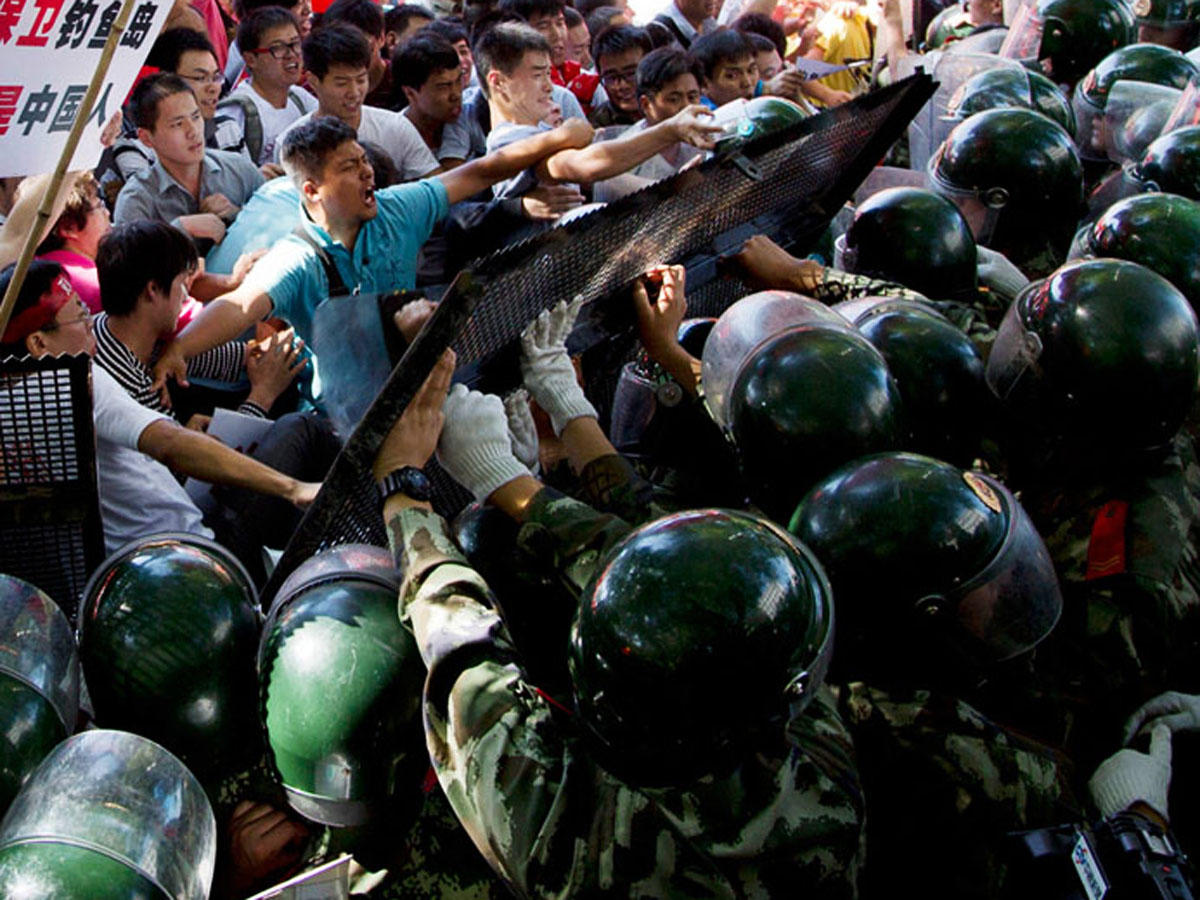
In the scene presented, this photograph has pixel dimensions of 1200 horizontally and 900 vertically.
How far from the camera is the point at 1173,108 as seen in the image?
194 inches

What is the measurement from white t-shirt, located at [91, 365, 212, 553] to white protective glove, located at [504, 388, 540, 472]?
38.6 inches

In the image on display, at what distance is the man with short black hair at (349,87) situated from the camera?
525cm

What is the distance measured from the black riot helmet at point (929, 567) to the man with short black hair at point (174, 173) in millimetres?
3256

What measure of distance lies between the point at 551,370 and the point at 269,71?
11.6 ft

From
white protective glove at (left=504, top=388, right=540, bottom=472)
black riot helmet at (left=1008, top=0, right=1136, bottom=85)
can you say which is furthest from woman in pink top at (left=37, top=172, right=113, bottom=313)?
black riot helmet at (left=1008, top=0, right=1136, bottom=85)

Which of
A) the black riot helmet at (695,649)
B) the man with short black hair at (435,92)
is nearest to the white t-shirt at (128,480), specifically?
the black riot helmet at (695,649)

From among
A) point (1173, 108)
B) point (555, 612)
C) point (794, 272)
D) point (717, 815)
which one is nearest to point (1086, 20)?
point (1173, 108)

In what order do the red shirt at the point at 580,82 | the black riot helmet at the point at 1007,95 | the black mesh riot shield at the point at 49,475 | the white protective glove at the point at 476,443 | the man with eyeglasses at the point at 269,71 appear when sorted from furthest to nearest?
the red shirt at the point at 580,82 → the man with eyeglasses at the point at 269,71 → the black riot helmet at the point at 1007,95 → the black mesh riot shield at the point at 49,475 → the white protective glove at the point at 476,443

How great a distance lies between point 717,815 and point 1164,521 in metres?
1.44

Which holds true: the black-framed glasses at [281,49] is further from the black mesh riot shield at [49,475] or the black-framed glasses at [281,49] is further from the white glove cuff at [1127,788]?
the white glove cuff at [1127,788]

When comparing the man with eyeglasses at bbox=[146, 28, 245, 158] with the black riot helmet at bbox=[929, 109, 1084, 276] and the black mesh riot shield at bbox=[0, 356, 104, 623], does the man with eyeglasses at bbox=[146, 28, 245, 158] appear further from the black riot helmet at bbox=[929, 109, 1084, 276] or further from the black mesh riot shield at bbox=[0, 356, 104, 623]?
the black riot helmet at bbox=[929, 109, 1084, 276]

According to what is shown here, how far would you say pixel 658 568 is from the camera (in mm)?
1880

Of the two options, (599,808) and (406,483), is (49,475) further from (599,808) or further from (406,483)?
(599,808)

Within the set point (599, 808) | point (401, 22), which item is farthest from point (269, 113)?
point (599, 808)
